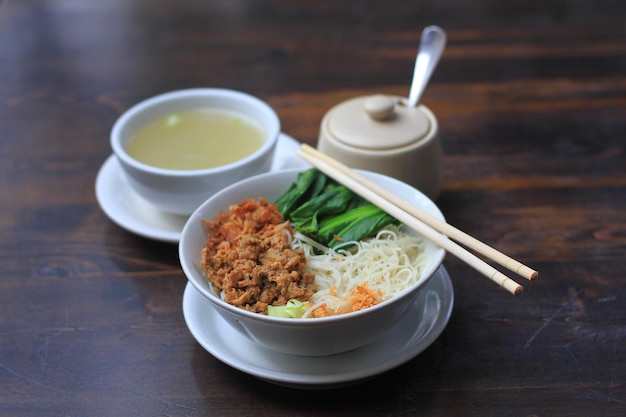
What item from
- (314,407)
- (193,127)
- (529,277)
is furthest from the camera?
(193,127)

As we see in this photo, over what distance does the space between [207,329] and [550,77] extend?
1.58m

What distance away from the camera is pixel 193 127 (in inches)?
77.8

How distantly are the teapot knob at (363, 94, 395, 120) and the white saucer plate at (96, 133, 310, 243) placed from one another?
0.72ft

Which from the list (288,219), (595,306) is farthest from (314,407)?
(595,306)

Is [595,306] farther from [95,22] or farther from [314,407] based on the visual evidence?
[95,22]

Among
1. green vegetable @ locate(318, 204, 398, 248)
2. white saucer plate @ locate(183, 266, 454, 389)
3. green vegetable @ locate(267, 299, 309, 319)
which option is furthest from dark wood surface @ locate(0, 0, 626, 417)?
green vegetable @ locate(318, 204, 398, 248)

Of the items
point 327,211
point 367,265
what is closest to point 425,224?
point 367,265

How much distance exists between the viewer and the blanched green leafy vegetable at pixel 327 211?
1505 millimetres

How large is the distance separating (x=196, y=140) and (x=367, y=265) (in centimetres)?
71

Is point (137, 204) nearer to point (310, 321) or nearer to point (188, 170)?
point (188, 170)

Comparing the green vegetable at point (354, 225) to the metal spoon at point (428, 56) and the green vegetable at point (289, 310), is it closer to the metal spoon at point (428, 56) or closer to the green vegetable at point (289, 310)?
the green vegetable at point (289, 310)

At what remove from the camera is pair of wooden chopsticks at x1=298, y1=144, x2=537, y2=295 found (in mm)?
1219

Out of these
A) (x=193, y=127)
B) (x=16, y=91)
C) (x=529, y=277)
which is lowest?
(x=16, y=91)

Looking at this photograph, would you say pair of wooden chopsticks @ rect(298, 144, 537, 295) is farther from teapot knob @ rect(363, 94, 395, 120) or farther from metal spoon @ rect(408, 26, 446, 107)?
metal spoon @ rect(408, 26, 446, 107)
